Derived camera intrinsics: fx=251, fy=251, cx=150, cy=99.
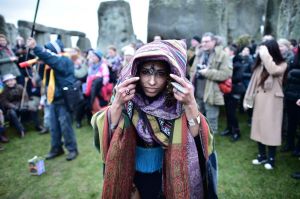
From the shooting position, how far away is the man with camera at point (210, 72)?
4726mm

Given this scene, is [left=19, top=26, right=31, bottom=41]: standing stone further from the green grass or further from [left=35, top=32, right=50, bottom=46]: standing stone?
the green grass

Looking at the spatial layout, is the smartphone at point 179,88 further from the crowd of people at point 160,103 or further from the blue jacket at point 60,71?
the blue jacket at point 60,71

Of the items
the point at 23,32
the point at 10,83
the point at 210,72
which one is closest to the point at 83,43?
the point at 23,32

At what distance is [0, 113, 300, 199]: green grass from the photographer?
134 inches

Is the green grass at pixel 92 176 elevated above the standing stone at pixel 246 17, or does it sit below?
below

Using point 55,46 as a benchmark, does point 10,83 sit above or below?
below

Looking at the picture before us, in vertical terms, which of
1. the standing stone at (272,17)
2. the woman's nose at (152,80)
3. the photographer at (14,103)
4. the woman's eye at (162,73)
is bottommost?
the photographer at (14,103)

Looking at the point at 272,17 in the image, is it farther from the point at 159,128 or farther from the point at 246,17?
the point at 159,128

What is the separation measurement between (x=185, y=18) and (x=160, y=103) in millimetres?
7596

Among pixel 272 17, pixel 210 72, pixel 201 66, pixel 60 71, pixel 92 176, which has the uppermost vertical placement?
pixel 272 17

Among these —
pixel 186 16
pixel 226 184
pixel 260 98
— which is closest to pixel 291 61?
pixel 260 98

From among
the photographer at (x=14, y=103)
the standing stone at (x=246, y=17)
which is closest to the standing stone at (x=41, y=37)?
the photographer at (x=14, y=103)

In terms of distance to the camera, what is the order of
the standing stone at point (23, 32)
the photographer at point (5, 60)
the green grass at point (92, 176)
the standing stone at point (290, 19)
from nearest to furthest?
1. the green grass at point (92, 176)
2. the photographer at point (5, 60)
3. the standing stone at point (290, 19)
4. the standing stone at point (23, 32)

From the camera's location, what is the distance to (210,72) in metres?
4.74
